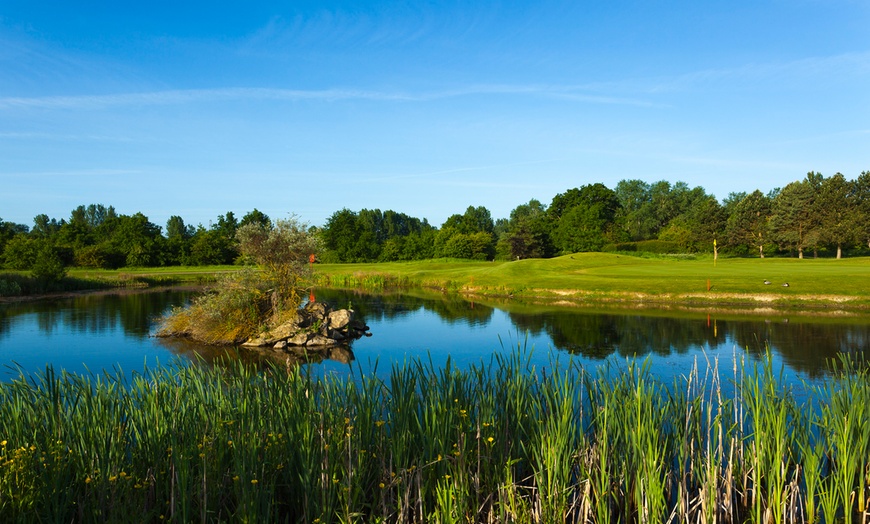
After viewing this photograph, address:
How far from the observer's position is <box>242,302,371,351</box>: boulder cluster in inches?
1061

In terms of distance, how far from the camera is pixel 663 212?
131250mm

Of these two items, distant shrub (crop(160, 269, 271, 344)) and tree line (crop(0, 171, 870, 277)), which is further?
tree line (crop(0, 171, 870, 277))

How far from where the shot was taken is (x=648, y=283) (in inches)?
1715

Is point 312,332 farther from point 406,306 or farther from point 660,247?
point 660,247

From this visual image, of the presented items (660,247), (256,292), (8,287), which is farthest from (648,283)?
(660,247)

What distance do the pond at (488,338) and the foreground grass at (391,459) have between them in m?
7.86

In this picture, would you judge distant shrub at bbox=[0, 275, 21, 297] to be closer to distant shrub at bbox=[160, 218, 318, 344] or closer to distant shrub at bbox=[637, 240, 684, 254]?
distant shrub at bbox=[160, 218, 318, 344]

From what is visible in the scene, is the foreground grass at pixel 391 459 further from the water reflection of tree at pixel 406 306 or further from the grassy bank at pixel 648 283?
the grassy bank at pixel 648 283

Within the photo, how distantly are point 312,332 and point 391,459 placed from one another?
2168cm

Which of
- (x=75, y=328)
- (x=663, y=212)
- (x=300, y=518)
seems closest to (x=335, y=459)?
(x=300, y=518)

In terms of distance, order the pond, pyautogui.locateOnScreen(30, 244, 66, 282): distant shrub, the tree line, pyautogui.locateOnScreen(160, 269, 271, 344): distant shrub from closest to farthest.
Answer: the pond < pyautogui.locateOnScreen(160, 269, 271, 344): distant shrub < pyautogui.locateOnScreen(30, 244, 66, 282): distant shrub < the tree line

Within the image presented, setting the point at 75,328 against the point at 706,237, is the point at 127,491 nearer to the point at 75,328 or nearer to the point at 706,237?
the point at 75,328

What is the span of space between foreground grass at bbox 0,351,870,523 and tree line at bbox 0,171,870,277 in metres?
63.8

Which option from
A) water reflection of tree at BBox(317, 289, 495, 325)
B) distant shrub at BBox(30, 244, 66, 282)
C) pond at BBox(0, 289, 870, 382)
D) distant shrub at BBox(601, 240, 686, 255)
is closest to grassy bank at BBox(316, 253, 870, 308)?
pond at BBox(0, 289, 870, 382)
